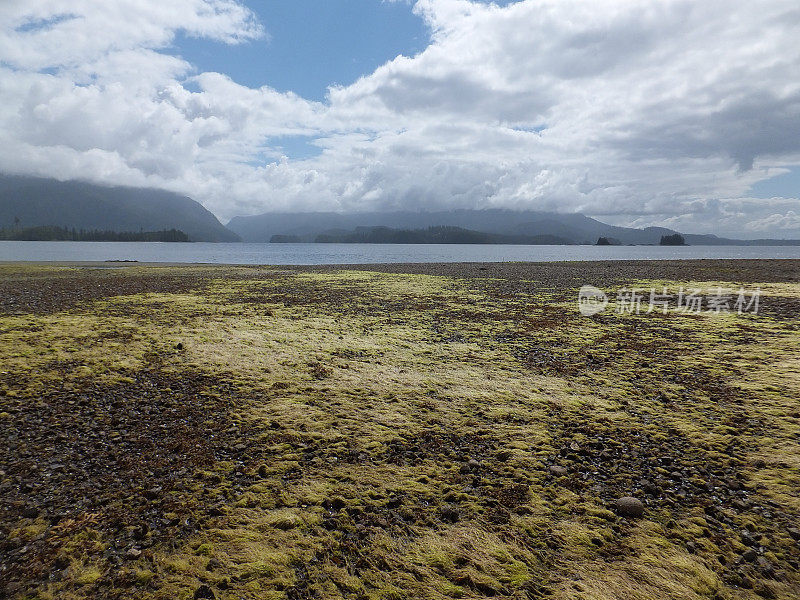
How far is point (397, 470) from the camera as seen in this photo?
6832 mm

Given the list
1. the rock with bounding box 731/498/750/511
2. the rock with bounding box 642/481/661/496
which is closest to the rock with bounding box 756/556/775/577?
the rock with bounding box 731/498/750/511

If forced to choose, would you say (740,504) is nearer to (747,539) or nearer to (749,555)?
(747,539)

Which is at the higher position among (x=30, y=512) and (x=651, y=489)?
(x=651, y=489)

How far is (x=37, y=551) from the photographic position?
16.0 ft

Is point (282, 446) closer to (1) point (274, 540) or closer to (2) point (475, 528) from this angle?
(1) point (274, 540)

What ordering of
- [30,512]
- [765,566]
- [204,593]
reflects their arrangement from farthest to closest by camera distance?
1. [30,512]
2. [765,566]
3. [204,593]

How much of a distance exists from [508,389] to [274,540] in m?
6.90

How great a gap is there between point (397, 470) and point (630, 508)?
11.4ft

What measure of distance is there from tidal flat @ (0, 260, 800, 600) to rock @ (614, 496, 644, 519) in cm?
5

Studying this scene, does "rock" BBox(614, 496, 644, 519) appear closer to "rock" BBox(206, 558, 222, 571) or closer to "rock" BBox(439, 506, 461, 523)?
"rock" BBox(439, 506, 461, 523)

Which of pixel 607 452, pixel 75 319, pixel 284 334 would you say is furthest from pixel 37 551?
pixel 75 319

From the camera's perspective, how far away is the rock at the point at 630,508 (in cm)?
566

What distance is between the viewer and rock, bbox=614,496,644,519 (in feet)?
18.6

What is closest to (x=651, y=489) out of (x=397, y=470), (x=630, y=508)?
(x=630, y=508)
